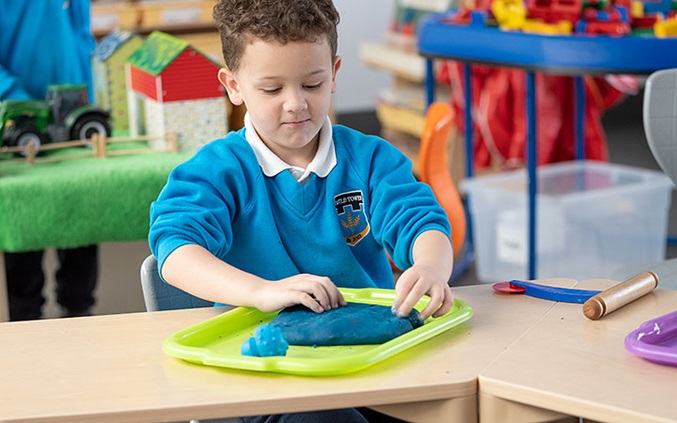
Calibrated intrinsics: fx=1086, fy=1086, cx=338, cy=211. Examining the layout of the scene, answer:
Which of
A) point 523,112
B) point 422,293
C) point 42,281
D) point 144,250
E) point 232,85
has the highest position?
point 232,85

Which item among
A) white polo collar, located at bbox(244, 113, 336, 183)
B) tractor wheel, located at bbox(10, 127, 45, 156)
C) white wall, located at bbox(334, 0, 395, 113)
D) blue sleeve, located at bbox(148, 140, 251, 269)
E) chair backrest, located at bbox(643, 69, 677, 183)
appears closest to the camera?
blue sleeve, located at bbox(148, 140, 251, 269)

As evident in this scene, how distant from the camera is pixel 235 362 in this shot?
106 centimetres

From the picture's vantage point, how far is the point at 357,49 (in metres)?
5.55

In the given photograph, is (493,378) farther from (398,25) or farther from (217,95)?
(398,25)

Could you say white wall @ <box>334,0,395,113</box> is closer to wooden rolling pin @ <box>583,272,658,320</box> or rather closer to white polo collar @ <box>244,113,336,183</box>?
white polo collar @ <box>244,113,336,183</box>

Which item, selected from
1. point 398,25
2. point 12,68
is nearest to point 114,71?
point 12,68

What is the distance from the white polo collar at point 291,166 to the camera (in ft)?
4.58

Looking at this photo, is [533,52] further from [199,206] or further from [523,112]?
[199,206]

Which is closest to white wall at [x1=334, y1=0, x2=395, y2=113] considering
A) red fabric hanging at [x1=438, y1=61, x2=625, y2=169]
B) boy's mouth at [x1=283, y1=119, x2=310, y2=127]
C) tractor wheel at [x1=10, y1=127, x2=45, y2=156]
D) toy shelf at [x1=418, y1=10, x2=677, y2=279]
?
red fabric hanging at [x1=438, y1=61, x2=625, y2=169]

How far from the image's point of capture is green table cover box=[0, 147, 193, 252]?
2127 mm

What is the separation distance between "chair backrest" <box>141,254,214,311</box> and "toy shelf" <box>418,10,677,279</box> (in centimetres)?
160

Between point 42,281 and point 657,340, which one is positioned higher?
point 657,340

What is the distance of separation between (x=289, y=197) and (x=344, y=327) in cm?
30

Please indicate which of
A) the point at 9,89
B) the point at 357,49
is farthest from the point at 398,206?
the point at 357,49
